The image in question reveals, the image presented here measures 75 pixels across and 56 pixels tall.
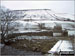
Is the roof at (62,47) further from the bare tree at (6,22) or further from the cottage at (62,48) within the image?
the bare tree at (6,22)

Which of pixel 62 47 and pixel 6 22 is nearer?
pixel 62 47

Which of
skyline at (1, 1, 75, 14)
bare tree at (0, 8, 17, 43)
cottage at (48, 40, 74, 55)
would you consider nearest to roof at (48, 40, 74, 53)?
cottage at (48, 40, 74, 55)

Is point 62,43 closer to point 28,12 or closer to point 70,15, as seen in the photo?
point 70,15

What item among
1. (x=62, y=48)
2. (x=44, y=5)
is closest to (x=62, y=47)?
(x=62, y=48)

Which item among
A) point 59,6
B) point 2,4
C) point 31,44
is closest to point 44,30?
point 31,44

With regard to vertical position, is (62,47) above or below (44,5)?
below

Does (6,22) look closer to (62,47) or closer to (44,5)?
(44,5)

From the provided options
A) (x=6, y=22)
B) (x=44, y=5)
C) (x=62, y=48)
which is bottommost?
(x=62, y=48)

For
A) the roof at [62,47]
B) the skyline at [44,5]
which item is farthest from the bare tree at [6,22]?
the roof at [62,47]
